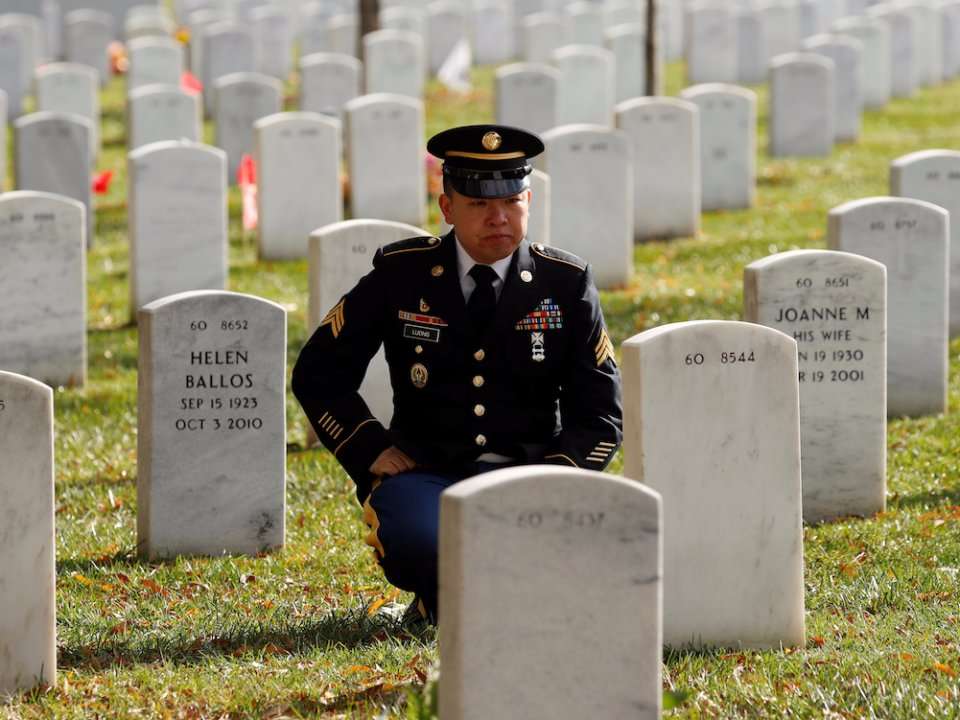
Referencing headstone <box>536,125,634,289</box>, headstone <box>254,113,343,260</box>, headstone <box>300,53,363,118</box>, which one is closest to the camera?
headstone <box>536,125,634,289</box>

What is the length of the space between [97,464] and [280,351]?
1802 mm

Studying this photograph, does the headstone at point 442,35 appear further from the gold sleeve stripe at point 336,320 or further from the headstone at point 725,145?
the gold sleeve stripe at point 336,320

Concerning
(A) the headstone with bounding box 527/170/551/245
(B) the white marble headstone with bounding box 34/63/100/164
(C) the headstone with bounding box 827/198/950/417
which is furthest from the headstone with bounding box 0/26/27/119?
(C) the headstone with bounding box 827/198/950/417

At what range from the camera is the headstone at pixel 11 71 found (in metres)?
20.6

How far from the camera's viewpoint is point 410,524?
4988 mm

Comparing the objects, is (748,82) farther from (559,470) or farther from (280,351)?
(559,470)

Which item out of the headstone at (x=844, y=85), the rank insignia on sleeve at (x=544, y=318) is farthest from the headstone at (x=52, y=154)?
the headstone at (x=844, y=85)

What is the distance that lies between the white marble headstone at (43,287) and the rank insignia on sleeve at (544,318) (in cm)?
493

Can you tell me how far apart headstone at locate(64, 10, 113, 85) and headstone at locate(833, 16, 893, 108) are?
993 centimetres

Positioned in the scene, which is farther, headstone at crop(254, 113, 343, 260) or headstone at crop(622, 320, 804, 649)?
headstone at crop(254, 113, 343, 260)

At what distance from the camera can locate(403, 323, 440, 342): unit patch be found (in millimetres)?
5145

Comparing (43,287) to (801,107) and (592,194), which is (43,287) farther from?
(801,107)

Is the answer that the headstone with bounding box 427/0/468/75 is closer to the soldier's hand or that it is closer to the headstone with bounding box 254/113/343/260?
the headstone with bounding box 254/113/343/260

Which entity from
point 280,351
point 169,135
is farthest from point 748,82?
point 280,351
